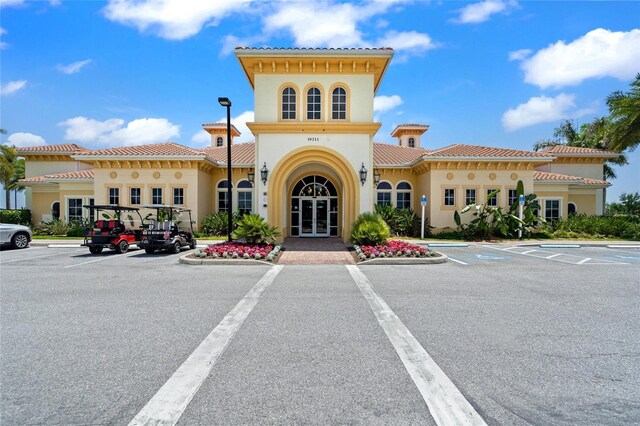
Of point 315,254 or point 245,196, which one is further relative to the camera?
point 245,196

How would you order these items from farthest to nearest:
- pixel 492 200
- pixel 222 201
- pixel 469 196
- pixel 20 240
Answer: pixel 222 201, pixel 492 200, pixel 469 196, pixel 20 240

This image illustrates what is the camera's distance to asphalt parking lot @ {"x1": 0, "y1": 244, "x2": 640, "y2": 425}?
129 inches

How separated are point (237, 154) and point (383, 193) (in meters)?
10.1

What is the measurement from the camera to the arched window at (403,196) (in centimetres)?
2433


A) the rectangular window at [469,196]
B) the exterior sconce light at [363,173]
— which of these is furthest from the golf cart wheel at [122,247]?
the rectangular window at [469,196]

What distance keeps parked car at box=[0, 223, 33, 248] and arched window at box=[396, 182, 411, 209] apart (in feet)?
66.8

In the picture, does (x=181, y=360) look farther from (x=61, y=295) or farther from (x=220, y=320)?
(x=61, y=295)

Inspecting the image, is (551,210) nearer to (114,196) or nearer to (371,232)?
(371,232)

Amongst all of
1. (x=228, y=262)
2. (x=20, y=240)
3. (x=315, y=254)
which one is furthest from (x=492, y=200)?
(x=20, y=240)

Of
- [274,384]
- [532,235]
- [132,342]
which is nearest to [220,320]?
[132,342]

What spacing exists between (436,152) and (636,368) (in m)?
19.3

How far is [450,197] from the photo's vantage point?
73.4ft

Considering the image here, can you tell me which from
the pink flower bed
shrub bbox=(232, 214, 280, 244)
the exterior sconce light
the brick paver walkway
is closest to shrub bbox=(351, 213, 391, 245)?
the brick paver walkway

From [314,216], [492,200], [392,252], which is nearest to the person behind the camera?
[392,252]
